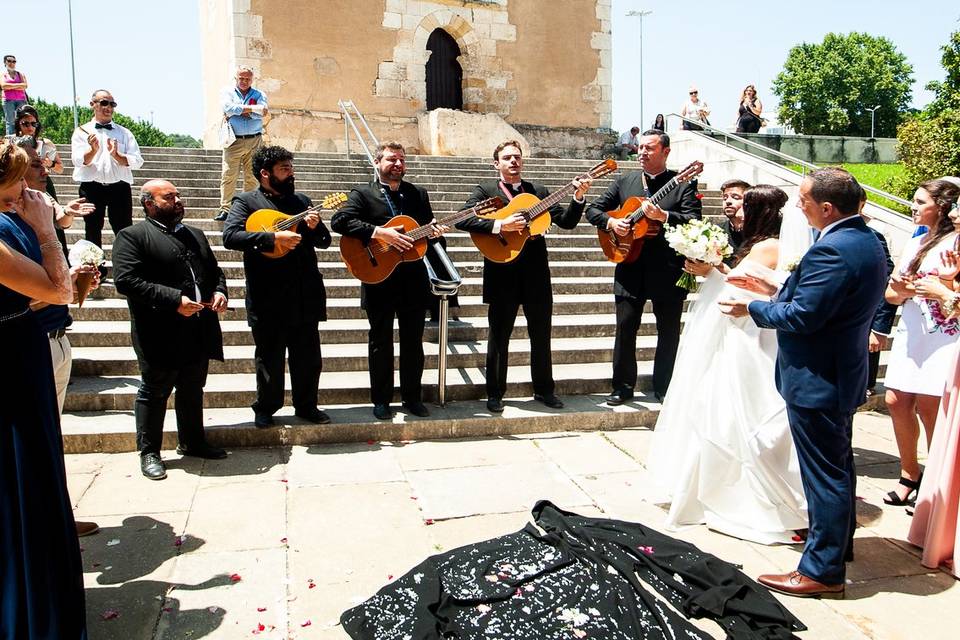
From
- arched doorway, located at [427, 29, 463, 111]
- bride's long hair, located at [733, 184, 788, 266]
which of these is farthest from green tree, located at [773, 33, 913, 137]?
bride's long hair, located at [733, 184, 788, 266]

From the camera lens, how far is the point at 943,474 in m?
3.97

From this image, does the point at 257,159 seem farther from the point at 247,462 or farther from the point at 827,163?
the point at 827,163

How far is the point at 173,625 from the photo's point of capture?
3293 millimetres

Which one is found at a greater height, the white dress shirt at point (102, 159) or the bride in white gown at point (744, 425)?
the white dress shirt at point (102, 159)

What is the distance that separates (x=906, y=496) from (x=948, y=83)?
1539 centimetres

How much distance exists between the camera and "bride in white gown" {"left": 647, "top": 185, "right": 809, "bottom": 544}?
14.1 feet

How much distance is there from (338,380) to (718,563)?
4012 millimetres

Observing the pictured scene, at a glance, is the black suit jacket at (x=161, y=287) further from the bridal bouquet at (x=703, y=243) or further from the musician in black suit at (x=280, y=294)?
the bridal bouquet at (x=703, y=243)

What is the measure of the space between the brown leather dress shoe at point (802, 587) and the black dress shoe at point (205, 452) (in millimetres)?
3830

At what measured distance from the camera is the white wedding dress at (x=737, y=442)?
4.31m

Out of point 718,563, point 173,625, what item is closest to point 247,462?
point 173,625

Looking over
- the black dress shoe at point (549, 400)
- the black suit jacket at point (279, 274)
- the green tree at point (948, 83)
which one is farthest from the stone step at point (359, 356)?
the green tree at point (948, 83)

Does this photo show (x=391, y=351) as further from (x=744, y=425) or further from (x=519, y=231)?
(x=744, y=425)

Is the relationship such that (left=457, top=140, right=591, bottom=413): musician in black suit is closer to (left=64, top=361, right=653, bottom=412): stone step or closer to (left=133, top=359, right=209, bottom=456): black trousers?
(left=64, top=361, right=653, bottom=412): stone step
